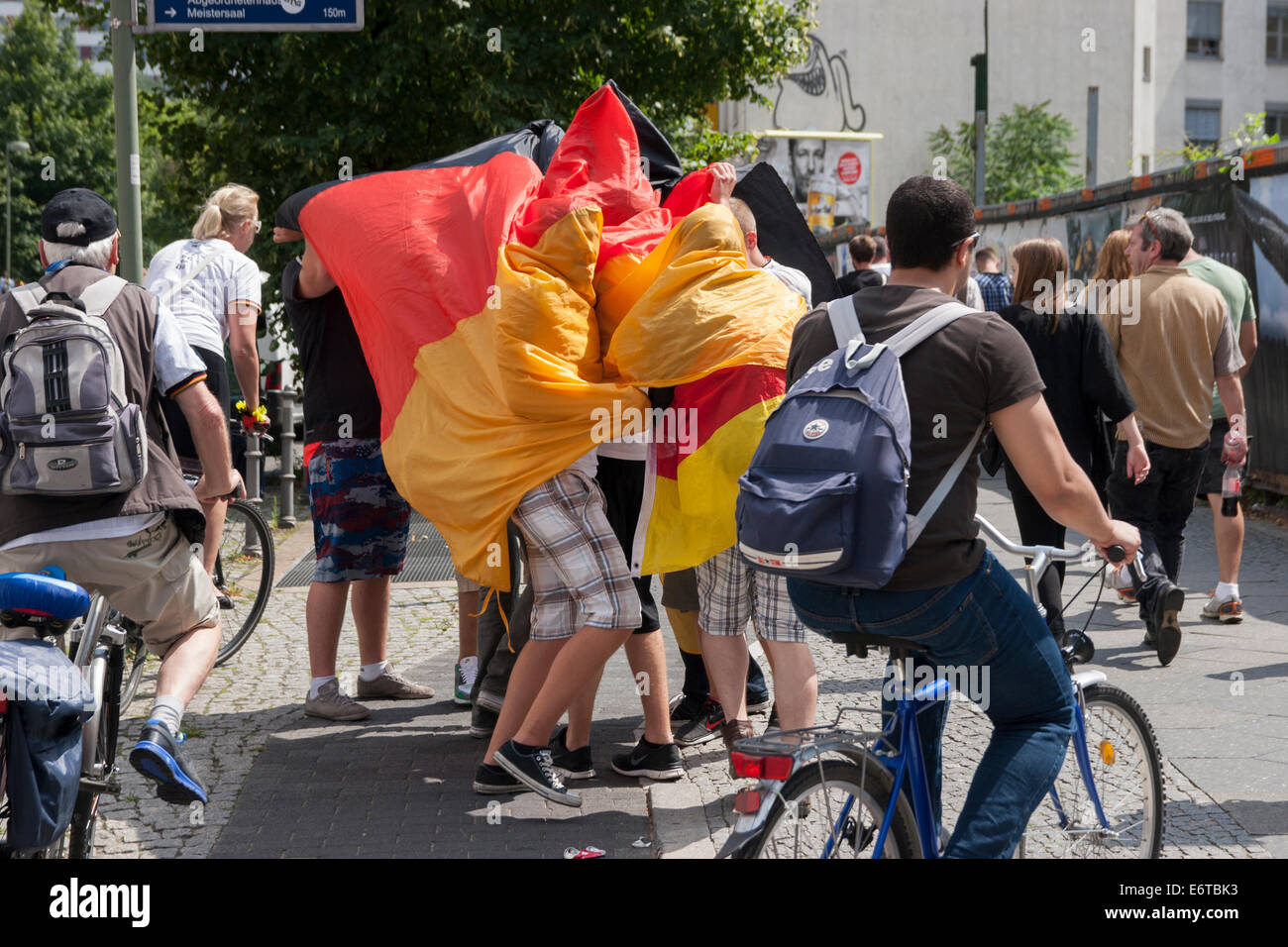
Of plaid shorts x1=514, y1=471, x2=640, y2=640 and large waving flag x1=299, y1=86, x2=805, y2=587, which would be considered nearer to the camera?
large waving flag x1=299, y1=86, x2=805, y2=587

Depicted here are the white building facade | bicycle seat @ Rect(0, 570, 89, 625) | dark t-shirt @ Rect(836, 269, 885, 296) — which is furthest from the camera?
the white building facade

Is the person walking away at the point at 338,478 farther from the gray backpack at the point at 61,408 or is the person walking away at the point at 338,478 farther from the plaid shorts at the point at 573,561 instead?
the gray backpack at the point at 61,408

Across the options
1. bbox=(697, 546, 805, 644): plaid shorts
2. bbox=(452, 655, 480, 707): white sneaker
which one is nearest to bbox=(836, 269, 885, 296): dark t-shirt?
bbox=(452, 655, 480, 707): white sneaker

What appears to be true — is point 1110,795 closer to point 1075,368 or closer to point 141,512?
point 1075,368

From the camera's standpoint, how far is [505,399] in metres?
4.62

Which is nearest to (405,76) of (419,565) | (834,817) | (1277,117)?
(419,565)

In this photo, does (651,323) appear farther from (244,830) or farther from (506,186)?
(244,830)

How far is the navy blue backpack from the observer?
119 inches

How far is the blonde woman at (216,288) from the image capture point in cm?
677

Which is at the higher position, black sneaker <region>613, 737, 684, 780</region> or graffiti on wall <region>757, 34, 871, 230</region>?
graffiti on wall <region>757, 34, 871, 230</region>

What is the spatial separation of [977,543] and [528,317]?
1783 mm

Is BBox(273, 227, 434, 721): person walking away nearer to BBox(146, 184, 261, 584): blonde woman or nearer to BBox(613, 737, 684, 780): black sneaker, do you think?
BBox(146, 184, 261, 584): blonde woman

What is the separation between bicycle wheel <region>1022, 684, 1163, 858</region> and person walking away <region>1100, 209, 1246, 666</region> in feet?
10.9

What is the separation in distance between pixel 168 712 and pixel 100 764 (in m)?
0.23
